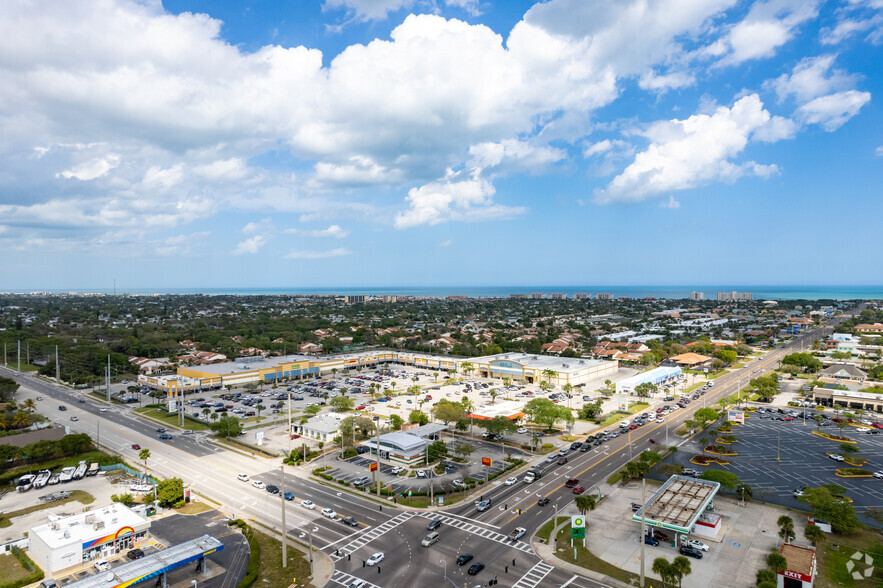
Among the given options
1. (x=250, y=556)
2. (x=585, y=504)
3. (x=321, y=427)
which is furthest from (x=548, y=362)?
(x=250, y=556)

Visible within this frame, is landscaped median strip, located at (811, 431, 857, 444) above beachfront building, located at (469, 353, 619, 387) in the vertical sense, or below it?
below

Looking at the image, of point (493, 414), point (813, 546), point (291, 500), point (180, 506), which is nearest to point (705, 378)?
point (493, 414)

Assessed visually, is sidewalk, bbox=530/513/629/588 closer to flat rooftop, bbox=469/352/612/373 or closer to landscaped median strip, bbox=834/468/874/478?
landscaped median strip, bbox=834/468/874/478

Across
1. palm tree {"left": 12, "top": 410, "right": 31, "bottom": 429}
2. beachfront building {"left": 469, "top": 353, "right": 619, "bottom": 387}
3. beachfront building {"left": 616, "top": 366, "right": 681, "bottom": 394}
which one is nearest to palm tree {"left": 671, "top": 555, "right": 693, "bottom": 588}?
beachfront building {"left": 616, "top": 366, "right": 681, "bottom": 394}

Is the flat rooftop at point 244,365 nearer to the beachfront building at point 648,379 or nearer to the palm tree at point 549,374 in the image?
the palm tree at point 549,374

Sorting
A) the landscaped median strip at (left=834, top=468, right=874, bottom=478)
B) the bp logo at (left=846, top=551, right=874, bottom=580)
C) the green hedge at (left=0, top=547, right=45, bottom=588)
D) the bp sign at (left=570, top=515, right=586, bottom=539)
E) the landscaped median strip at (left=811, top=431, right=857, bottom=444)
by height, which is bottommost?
the landscaped median strip at (left=811, top=431, right=857, bottom=444)

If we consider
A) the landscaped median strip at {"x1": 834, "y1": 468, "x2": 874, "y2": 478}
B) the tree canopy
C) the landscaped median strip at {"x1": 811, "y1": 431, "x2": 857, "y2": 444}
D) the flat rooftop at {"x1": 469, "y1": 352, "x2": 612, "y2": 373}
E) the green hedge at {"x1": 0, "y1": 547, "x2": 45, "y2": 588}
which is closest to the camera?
the green hedge at {"x1": 0, "y1": 547, "x2": 45, "y2": 588}

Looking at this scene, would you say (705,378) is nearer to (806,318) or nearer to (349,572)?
(349,572)
